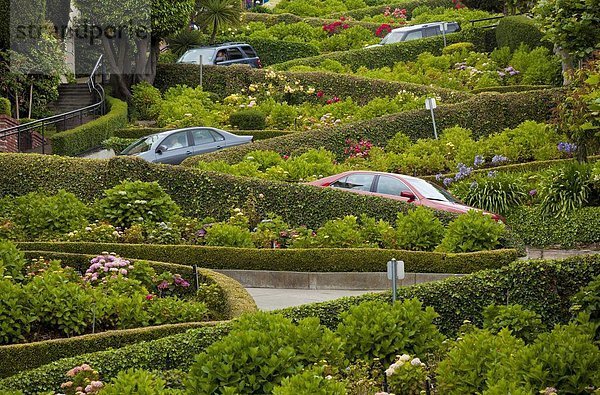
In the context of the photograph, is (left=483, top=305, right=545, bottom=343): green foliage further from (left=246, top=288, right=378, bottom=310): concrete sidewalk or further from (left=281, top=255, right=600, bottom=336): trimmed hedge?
(left=246, top=288, right=378, bottom=310): concrete sidewalk

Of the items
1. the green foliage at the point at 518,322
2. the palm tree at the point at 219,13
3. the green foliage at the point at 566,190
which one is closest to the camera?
the green foliage at the point at 518,322

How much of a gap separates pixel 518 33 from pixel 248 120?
11095 mm

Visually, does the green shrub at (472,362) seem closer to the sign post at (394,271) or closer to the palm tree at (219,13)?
the sign post at (394,271)

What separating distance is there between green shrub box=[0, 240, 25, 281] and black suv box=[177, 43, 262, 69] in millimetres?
26478

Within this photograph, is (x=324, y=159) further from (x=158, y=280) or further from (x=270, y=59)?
(x=270, y=59)

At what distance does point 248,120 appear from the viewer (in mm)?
36531

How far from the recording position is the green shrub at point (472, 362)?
12328mm

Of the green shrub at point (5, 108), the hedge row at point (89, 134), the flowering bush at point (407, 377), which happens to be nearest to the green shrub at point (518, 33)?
the hedge row at point (89, 134)

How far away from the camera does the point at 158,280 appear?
18.2 metres

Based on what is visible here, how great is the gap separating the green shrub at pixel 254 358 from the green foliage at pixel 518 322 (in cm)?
230

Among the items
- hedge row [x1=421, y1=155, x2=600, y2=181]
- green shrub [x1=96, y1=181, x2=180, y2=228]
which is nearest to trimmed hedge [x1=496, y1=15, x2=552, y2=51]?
hedge row [x1=421, y1=155, x2=600, y2=181]

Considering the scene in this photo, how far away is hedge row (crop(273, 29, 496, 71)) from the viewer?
46.3 meters

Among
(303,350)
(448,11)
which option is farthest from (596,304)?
(448,11)

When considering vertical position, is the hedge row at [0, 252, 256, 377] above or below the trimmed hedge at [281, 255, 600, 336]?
below
